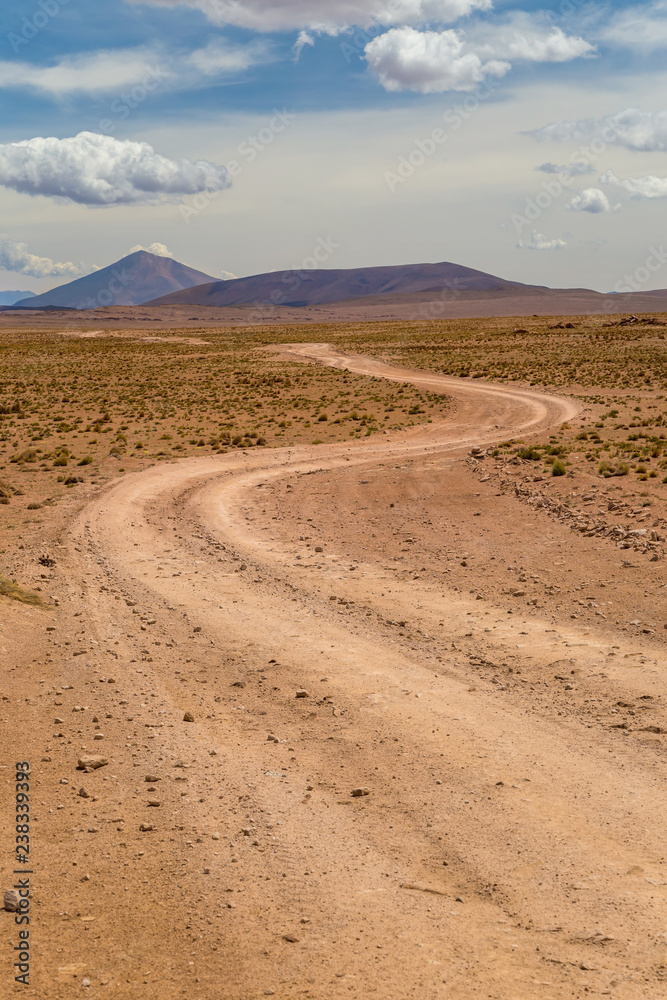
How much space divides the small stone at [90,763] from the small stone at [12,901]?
5.57 ft

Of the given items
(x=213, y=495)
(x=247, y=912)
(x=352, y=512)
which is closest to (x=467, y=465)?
(x=352, y=512)

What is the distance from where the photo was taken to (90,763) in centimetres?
751

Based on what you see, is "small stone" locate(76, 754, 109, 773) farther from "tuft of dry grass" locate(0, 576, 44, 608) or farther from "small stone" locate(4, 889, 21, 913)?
"tuft of dry grass" locate(0, 576, 44, 608)

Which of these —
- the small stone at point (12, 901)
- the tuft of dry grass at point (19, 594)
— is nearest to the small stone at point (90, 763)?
the small stone at point (12, 901)

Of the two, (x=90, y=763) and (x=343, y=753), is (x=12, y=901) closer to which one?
(x=90, y=763)

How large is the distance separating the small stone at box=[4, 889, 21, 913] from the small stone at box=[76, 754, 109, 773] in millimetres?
1699

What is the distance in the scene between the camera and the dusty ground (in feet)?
17.6

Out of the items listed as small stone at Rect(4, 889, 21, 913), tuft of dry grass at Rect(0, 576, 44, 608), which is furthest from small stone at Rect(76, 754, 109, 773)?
tuft of dry grass at Rect(0, 576, 44, 608)

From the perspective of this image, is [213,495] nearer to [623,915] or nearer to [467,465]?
[467,465]

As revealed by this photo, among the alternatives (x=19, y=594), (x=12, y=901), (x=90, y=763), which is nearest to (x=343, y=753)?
(x=90, y=763)

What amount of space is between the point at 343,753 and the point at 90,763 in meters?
2.41

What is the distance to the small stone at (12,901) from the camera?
5727 millimetres

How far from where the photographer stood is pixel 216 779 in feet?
24.0

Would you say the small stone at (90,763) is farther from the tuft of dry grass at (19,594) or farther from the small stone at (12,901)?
the tuft of dry grass at (19,594)
